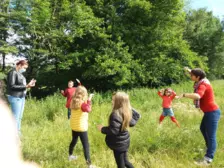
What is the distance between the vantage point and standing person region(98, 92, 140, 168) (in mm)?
3791

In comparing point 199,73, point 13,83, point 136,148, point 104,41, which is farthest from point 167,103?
point 104,41

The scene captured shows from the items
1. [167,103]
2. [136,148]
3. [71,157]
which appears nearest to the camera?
[71,157]

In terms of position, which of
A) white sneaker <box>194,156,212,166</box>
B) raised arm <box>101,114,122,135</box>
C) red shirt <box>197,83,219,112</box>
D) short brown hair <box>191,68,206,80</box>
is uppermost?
short brown hair <box>191,68,206,80</box>

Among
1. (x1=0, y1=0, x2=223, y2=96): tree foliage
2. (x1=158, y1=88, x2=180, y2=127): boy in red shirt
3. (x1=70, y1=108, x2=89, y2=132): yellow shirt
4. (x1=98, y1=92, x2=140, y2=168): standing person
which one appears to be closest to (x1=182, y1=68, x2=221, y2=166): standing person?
(x1=98, y1=92, x2=140, y2=168): standing person

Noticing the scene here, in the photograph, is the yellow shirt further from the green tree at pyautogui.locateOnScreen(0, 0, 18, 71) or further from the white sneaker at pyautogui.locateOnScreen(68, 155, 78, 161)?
the green tree at pyautogui.locateOnScreen(0, 0, 18, 71)

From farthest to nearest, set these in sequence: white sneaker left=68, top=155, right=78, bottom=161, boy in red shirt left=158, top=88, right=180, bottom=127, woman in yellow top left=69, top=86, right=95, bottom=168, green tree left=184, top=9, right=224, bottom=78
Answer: green tree left=184, top=9, right=224, bottom=78 < boy in red shirt left=158, top=88, right=180, bottom=127 < white sneaker left=68, top=155, right=78, bottom=161 < woman in yellow top left=69, top=86, right=95, bottom=168

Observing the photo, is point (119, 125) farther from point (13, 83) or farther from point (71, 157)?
point (13, 83)

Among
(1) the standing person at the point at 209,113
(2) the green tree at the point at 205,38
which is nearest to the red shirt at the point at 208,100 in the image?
(1) the standing person at the point at 209,113

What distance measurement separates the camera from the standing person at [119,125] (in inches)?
149

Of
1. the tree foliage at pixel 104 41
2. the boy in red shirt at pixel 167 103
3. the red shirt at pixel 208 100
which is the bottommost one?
the boy in red shirt at pixel 167 103

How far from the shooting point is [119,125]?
3.80m

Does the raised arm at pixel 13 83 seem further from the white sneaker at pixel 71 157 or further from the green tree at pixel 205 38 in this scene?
the green tree at pixel 205 38

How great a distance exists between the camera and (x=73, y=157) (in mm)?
4930

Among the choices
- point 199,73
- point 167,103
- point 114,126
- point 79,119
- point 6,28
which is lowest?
point 167,103
